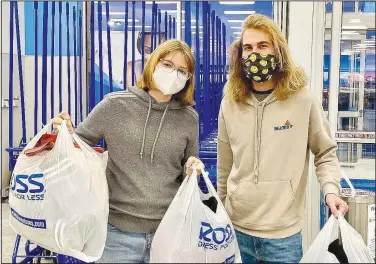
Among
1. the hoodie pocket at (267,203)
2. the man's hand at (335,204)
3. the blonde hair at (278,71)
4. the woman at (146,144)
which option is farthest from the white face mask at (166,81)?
the man's hand at (335,204)

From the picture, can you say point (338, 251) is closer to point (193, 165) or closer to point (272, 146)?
point (272, 146)

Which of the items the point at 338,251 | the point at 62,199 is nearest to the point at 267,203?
the point at 338,251

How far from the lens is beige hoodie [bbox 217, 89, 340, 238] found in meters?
1.72

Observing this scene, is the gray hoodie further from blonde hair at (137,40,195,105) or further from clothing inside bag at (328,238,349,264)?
clothing inside bag at (328,238,349,264)

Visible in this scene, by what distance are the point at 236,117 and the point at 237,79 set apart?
15 centimetres

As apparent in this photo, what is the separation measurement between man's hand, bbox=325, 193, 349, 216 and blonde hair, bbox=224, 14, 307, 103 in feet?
1.27

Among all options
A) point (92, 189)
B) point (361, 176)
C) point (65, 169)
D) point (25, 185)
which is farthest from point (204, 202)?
point (361, 176)

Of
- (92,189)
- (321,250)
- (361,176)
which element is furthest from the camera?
(361,176)

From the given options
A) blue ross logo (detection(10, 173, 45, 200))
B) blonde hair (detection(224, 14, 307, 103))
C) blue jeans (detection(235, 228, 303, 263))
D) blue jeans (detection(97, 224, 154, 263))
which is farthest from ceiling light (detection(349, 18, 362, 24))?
blue ross logo (detection(10, 173, 45, 200))

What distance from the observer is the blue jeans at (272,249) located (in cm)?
176

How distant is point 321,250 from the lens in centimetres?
156

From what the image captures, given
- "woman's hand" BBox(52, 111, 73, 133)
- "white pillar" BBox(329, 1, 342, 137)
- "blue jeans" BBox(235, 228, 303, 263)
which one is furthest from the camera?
"white pillar" BBox(329, 1, 342, 137)

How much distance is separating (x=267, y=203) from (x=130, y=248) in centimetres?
54

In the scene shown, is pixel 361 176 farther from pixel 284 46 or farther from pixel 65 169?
pixel 65 169
